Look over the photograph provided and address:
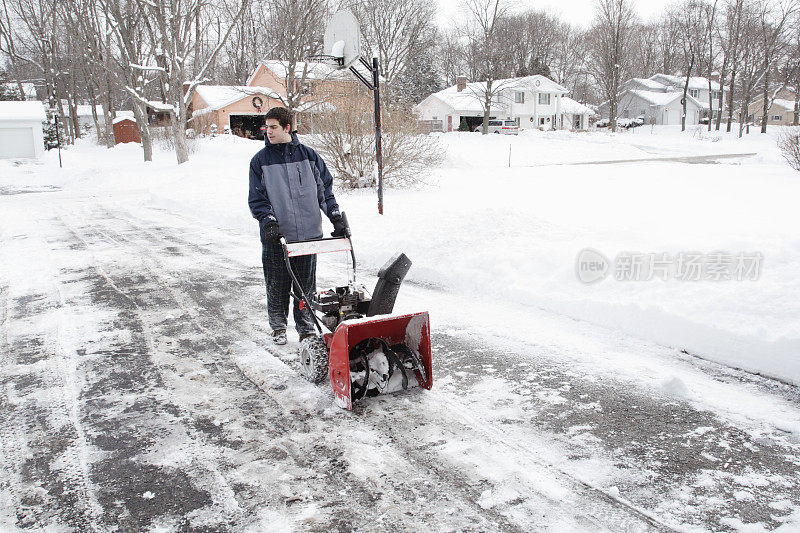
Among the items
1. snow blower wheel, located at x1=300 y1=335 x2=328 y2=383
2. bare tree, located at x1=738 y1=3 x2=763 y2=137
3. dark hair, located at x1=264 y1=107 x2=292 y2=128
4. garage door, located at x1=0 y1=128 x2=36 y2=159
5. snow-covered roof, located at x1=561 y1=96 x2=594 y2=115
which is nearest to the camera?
snow blower wheel, located at x1=300 y1=335 x2=328 y2=383

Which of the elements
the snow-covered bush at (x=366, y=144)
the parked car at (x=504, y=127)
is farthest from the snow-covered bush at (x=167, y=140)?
the parked car at (x=504, y=127)

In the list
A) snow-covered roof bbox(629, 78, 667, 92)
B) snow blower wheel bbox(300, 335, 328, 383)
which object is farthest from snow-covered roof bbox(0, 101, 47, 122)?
snow-covered roof bbox(629, 78, 667, 92)

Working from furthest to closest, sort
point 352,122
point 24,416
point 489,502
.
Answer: point 352,122
point 24,416
point 489,502

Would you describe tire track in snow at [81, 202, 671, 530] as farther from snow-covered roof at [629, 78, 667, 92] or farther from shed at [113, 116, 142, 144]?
snow-covered roof at [629, 78, 667, 92]

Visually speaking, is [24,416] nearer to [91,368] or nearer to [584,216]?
[91,368]

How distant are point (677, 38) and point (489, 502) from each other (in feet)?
273

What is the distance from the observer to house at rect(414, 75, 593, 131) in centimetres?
5481

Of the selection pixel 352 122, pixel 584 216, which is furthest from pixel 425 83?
pixel 584 216

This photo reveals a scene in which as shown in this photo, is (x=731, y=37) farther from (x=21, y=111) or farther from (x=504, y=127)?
(x=21, y=111)

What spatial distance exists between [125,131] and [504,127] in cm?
2985

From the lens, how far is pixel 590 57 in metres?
75.4

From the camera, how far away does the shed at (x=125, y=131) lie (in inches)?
1750

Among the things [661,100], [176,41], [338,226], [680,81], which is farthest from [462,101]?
[338,226]

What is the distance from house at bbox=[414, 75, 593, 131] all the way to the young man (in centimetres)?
4925
